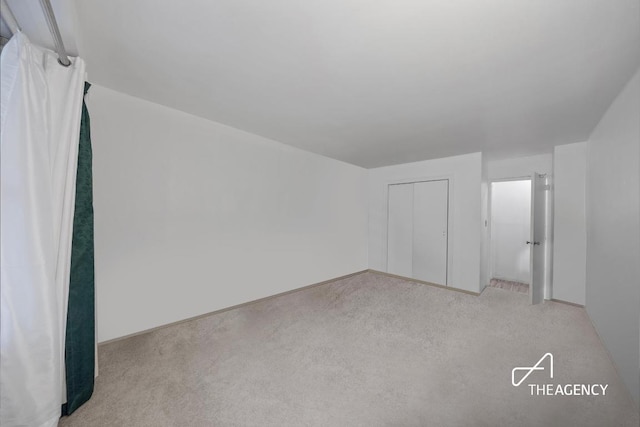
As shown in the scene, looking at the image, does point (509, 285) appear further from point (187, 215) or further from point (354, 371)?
point (187, 215)

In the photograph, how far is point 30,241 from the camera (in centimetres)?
112

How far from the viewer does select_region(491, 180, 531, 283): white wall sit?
4623 millimetres

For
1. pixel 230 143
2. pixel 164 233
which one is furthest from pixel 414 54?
pixel 164 233

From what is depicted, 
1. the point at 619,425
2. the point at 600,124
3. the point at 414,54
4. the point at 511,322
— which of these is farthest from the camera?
the point at 511,322

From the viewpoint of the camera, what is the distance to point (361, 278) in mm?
4707

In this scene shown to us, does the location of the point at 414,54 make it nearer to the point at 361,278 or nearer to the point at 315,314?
the point at 315,314

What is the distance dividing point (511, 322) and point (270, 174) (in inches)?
141

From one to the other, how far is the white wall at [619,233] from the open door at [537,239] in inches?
22.6

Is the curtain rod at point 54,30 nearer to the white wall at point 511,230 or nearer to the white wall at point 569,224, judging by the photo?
the white wall at point 569,224

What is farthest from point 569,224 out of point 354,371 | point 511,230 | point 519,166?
point 354,371

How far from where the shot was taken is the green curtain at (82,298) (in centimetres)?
145

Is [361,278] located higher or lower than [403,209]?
lower

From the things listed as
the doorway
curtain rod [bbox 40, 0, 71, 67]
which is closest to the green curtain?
curtain rod [bbox 40, 0, 71, 67]

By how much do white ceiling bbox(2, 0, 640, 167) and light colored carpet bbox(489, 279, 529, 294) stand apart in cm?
277
